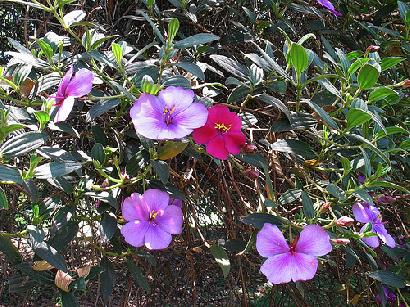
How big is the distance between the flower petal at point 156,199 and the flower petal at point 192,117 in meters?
0.14

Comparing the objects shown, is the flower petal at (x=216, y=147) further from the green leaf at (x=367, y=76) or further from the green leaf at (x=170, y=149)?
the green leaf at (x=367, y=76)

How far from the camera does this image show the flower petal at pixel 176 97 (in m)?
0.92

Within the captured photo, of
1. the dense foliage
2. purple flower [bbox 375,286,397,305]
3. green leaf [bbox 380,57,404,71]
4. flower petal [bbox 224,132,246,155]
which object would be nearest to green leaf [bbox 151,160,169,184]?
the dense foliage

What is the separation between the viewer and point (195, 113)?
91 cm

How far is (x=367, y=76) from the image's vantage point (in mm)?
978

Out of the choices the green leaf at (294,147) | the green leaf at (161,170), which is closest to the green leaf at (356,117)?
the green leaf at (294,147)

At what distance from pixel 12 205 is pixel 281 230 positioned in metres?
0.64

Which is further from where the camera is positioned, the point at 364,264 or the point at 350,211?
the point at 364,264

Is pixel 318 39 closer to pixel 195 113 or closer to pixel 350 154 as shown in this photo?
pixel 350 154

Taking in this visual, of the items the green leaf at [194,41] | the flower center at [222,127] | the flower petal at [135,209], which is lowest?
the flower petal at [135,209]

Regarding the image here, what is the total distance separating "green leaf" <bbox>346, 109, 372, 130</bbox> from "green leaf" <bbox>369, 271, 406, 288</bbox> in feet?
1.35

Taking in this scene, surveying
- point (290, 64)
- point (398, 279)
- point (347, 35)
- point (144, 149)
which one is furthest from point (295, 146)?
point (347, 35)

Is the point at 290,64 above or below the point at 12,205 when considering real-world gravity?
above

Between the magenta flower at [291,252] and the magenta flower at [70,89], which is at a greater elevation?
the magenta flower at [70,89]
